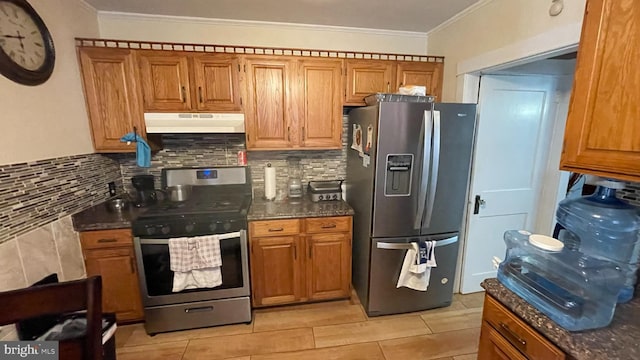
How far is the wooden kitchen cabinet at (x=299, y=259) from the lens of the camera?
2.15m

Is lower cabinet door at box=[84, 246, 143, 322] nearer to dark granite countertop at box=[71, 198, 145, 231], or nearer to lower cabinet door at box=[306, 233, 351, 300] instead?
dark granite countertop at box=[71, 198, 145, 231]

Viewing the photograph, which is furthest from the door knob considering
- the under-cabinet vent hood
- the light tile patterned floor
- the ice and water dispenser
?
the under-cabinet vent hood

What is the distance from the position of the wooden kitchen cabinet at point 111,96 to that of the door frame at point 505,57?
8.64 ft

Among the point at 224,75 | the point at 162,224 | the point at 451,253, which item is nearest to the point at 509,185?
the point at 451,253

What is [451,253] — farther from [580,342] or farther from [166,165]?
[166,165]

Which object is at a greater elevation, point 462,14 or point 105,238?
point 462,14

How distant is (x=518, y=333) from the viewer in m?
1.09

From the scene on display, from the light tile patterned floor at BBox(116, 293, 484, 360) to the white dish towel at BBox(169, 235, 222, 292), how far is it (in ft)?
1.40

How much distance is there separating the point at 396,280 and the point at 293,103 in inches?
67.7

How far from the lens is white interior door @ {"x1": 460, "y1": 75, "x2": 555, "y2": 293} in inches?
86.8

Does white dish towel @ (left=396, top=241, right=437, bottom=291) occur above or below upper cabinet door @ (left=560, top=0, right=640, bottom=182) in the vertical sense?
below

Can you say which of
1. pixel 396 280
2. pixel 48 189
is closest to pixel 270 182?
pixel 396 280

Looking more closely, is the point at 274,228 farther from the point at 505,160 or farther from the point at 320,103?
the point at 505,160

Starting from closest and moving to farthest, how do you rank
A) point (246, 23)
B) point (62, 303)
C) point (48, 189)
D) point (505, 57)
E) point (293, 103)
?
point (62, 303), point (48, 189), point (505, 57), point (293, 103), point (246, 23)
